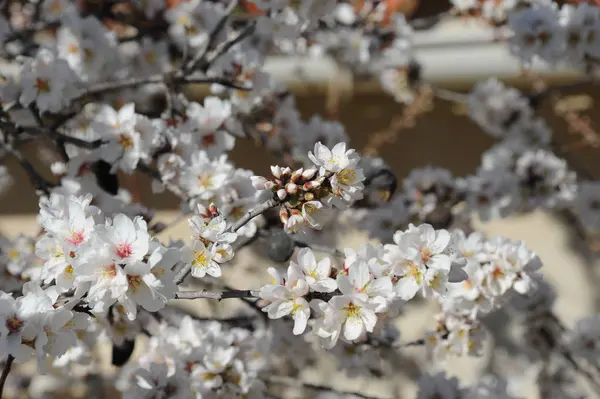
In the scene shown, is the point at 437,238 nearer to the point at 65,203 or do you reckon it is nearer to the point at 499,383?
the point at 65,203

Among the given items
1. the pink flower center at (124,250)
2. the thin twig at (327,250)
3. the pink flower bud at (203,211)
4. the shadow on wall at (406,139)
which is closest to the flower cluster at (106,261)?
the pink flower center at (124,250)

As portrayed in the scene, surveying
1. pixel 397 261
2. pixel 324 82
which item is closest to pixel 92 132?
pixel 397 261

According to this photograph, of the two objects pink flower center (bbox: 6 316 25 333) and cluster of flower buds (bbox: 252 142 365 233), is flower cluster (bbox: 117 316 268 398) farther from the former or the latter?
cluster of flower buds (bbox: 252 142 365 233)

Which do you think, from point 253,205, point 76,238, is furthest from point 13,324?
point 253,205

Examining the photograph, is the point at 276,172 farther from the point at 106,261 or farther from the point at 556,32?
the point at 556,32

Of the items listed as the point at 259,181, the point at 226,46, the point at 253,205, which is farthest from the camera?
the point at 226,46

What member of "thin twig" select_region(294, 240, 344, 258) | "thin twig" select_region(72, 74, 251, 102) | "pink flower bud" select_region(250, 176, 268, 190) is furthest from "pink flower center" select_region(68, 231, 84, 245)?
"thin twig" select_region(72, 74, 251, 102)
